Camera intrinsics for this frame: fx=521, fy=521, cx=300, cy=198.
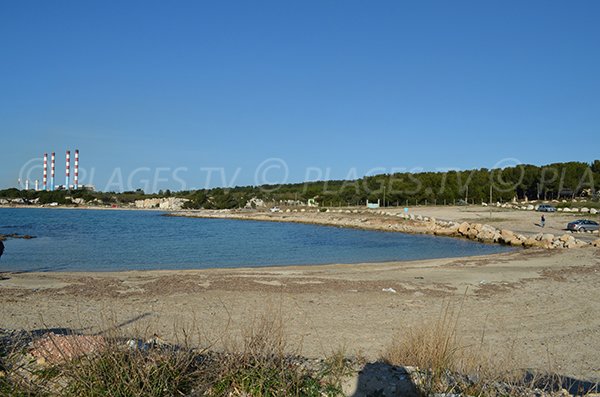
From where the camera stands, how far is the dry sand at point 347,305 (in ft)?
31.7

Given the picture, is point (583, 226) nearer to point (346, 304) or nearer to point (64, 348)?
point (346, 304)

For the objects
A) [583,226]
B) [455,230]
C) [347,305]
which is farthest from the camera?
[455,230]

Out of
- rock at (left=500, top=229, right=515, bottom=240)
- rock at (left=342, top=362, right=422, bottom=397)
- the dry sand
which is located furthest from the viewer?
rock at (left=500, top=229, right=515, bottom=240)

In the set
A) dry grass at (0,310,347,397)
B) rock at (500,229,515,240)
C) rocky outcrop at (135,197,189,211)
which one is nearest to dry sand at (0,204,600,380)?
dry grass at (0,310,347,397)

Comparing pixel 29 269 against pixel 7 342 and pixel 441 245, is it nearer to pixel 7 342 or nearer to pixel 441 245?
pixel 7 342

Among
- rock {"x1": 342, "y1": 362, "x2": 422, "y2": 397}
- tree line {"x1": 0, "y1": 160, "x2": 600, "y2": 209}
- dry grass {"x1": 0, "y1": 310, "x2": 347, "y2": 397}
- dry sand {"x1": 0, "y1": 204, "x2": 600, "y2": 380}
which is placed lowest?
dry sand {"x1": 0, "y1": 204, "x2": 600, "y2": 380}

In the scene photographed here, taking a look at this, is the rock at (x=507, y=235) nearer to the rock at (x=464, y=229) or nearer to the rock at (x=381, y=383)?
the rock at (x=464, y=229)

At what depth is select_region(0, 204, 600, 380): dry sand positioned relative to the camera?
9.65 metres

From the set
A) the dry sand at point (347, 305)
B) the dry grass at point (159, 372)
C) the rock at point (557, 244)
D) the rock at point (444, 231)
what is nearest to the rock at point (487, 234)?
the rock at point (444, 231)

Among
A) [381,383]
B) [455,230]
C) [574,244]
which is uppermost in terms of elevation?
[381,383]

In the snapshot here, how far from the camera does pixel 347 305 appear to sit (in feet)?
43.8

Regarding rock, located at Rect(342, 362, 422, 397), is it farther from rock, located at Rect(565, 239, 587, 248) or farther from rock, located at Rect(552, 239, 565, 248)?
rock, located at Rect(552, 239, 565, 248)

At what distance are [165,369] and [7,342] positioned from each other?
2.44 m

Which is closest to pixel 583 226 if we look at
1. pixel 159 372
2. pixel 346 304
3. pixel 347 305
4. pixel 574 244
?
pixel 574 244
